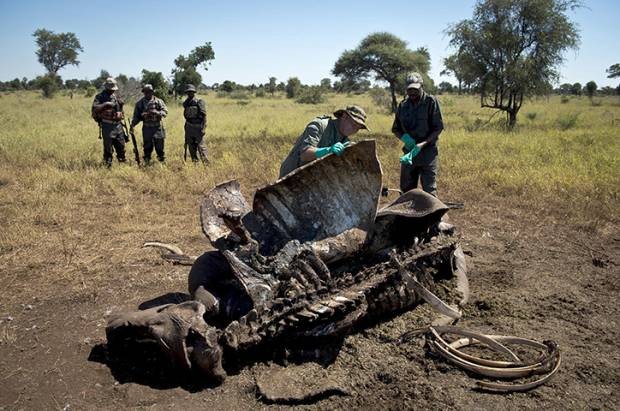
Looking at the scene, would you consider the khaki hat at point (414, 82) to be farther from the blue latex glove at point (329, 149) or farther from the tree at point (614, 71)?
the tree at point (614, 71)

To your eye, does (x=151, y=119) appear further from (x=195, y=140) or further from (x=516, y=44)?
(x=516, y=44)

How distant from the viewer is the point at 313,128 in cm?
431

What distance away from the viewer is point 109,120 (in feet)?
32.8

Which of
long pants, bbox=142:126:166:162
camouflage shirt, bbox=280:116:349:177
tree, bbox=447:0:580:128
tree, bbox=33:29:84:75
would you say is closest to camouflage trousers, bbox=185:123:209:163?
long pants, bbox=142:126:166:162

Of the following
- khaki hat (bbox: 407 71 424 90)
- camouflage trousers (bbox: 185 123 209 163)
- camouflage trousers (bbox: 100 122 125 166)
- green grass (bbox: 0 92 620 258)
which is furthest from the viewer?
camouflage trousers (bbox: 185 123 209 163)

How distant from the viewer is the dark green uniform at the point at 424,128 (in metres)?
5.84

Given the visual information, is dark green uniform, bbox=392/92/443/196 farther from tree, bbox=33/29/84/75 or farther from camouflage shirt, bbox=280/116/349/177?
tree, bbox=33/29/84/75

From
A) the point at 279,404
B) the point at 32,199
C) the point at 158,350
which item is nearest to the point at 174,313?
the point at 158,350

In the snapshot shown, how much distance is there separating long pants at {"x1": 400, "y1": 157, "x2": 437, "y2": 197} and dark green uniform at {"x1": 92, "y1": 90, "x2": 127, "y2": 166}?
22.6 feet

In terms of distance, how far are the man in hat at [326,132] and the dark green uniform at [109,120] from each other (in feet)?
23.1

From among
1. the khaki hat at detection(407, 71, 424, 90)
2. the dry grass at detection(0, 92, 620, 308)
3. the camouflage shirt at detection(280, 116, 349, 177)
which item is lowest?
the dry grass at detection(0, 92, 620, 308)

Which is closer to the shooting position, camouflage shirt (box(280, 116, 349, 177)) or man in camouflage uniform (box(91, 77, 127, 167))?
camouflage shirt (box(280, 116, 349, 177))

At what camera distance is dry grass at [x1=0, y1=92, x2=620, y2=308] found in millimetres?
5266

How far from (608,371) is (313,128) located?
303 cm
